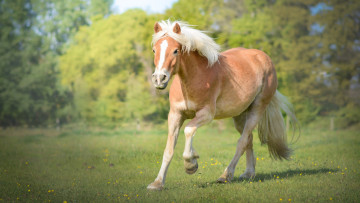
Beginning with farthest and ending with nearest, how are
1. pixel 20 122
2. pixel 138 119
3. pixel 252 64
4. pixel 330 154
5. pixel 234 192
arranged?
pixel 20 122 → pixel 138 119 → pixel 330 154 → pixel 252 64 → pixel 234 192

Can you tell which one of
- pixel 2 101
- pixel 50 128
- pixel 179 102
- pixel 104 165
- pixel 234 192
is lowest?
pixel 50 128

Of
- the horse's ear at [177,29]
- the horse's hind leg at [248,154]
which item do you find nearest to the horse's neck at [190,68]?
the horse's ear at [177,29]

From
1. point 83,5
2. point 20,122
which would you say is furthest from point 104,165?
point 83,5

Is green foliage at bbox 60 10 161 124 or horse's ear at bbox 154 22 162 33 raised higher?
horse's ear at bbox 154 22 162 33

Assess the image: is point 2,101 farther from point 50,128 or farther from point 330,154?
point 330,154

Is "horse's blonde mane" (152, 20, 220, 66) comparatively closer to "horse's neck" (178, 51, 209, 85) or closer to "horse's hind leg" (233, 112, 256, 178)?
"horse's neck" (178, 51, 209, 85)

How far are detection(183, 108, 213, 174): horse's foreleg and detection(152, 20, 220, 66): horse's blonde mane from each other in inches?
36.4

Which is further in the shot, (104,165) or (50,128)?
(50,128)

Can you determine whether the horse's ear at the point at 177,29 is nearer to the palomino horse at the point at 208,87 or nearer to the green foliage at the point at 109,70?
the palomino horse at the point at 208,87

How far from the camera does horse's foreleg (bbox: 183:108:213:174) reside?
19.2 ft

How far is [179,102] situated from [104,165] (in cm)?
463

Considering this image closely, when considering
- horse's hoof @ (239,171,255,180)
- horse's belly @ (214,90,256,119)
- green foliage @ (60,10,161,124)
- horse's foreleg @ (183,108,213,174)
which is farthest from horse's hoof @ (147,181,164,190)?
green foliage @ (60,10,161,124)

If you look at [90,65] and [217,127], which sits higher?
[90,65]

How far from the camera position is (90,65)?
109 feet
